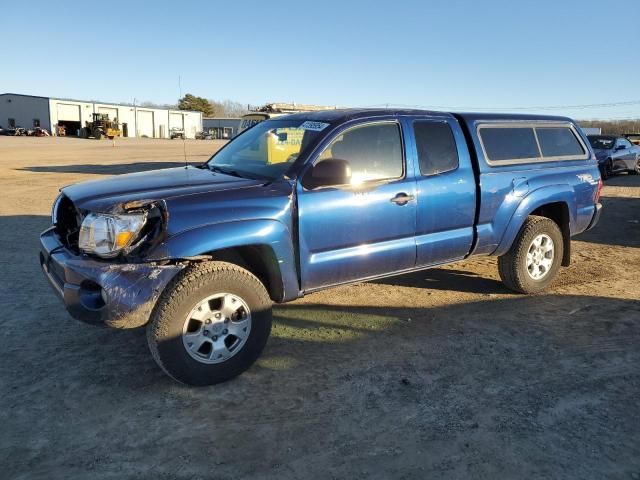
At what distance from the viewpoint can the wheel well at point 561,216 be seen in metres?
5.61

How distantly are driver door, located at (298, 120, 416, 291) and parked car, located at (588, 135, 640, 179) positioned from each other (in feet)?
52.1

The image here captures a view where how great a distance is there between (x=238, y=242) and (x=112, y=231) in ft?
2.66

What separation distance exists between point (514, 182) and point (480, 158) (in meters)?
0.48

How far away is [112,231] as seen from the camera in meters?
3.31

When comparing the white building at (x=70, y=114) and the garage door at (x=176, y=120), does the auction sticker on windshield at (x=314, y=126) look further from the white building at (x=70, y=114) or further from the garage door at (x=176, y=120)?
the garage door at (x=176, y=120)

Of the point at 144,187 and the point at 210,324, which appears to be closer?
the point at 210,324

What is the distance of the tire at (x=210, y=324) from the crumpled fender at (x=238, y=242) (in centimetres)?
17

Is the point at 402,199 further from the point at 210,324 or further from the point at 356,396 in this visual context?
the point at 210,324

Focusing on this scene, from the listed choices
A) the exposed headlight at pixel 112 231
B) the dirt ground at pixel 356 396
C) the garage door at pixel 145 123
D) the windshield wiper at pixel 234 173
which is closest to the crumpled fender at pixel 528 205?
the dirt ground at pixel 356 396

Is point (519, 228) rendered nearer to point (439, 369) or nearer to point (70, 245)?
point (439, 369)

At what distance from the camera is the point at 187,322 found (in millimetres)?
3410

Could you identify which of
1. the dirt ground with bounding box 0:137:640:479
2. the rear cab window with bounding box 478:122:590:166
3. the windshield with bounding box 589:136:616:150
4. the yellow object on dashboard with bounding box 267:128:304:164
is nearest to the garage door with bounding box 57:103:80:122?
the windshield with bounding box 589:136:616:150

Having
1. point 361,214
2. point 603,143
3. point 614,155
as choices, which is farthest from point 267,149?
point 603,143

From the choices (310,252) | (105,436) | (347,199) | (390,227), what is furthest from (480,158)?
(105,436)
